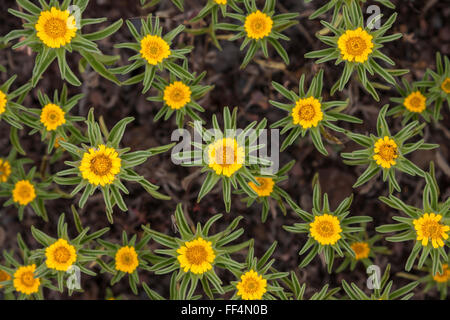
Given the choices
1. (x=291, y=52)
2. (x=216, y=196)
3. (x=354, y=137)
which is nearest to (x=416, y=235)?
(x=354, y=137)

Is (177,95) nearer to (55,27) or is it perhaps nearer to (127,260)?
(55,27)

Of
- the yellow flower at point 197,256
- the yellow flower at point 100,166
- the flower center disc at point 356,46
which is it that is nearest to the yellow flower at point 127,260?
the yellow flower at point 197,256

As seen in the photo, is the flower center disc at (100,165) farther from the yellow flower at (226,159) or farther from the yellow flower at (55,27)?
the yellow flower at (55,27)

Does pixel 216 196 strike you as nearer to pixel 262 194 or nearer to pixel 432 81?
pixel 262 194

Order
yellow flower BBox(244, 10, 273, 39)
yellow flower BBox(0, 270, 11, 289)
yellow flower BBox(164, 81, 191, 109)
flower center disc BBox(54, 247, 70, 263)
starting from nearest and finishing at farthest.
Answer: flower center disc BBox(54, 247, 70, 263), yellow flower BBox(244, 10, 273, 39), yellow flower BBox(164, 81, 191, 109), yellow flower BBox(0, 270, 11, 289)

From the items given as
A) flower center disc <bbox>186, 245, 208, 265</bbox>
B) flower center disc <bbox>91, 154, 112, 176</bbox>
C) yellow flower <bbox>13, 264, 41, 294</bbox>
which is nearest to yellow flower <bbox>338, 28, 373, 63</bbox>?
flower center disc <bbox>186, 245, 208, 265</bbox>

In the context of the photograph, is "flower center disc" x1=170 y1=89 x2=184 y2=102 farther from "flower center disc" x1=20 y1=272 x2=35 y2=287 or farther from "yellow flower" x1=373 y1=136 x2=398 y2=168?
"flower center disc" x1=20 y1=272 x2=35 y2=287

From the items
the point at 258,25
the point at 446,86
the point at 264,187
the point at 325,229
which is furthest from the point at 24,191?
the point at 446,86
